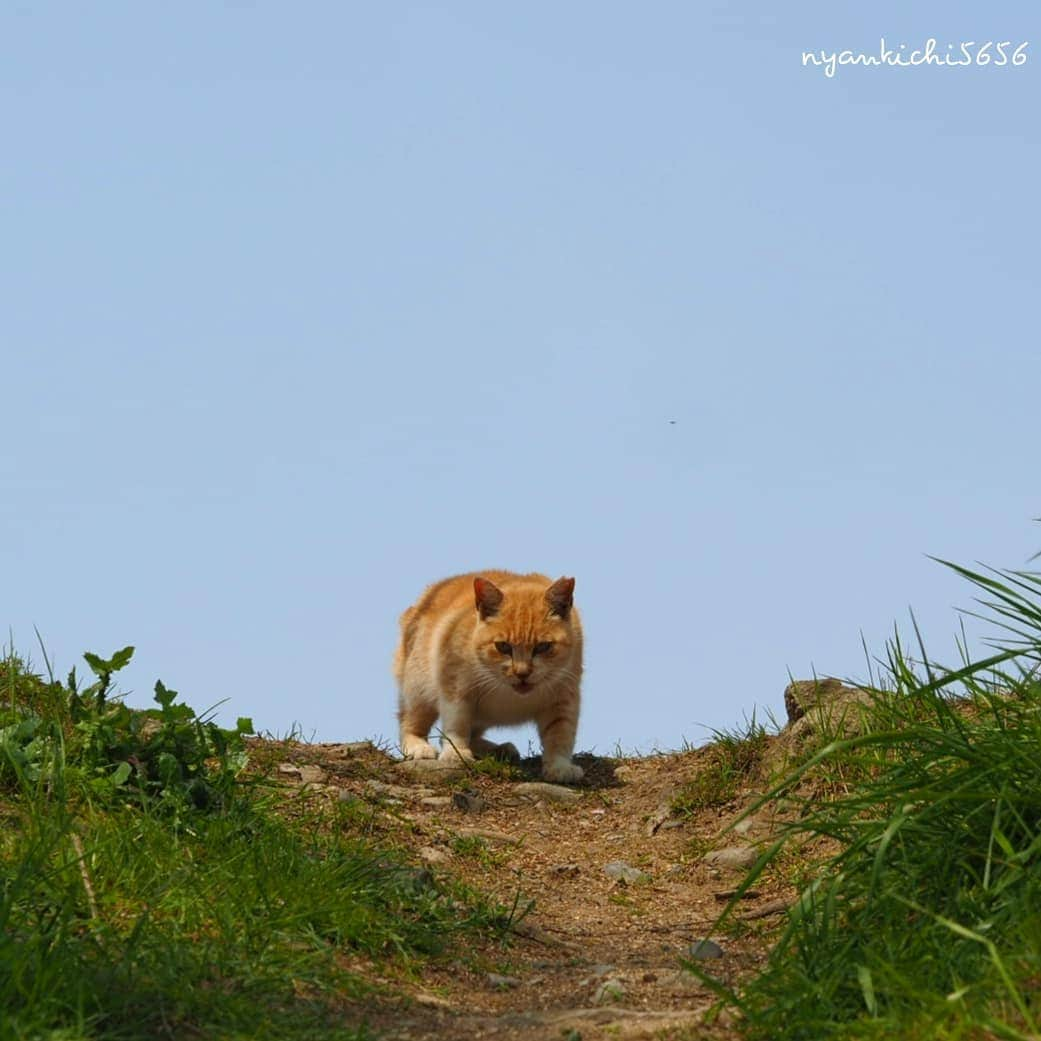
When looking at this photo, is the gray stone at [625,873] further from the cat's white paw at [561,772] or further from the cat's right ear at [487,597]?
the cat's right ear at [487,597]

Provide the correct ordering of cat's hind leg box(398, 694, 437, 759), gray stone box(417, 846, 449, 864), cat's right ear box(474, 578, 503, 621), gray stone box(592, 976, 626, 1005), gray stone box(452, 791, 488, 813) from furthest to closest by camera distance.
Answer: cat's hind leg box(398, 694, 437, 759) < cat's right ear box(474, 578, 503, 621) < gray stone box(452, 791, 488, 813) < gray stone box(417, 846, 449, 864) < gray stone box(592, 976, 626, 1005)

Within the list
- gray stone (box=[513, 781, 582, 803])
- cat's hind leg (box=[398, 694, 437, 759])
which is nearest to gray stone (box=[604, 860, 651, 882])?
gray stone (box=[513, 781, 582, 803])

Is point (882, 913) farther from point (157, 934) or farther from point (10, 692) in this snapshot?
point (10, 692)

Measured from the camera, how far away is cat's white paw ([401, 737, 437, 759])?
28.2ft

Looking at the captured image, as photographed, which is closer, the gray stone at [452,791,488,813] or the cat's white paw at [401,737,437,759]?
the gray stone at [452,791,488,813]

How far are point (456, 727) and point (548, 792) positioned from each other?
0.84m

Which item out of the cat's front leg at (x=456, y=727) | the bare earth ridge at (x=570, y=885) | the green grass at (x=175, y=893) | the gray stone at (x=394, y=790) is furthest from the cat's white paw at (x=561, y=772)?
the green grass at (x=175, y=893)

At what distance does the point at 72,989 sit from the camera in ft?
12.0

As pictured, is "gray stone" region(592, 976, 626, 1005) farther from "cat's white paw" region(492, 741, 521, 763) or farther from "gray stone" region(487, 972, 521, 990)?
"cat's white paw" region(492, 741, 521, 763)

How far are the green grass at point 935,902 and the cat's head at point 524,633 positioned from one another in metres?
3.67

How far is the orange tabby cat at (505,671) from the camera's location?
334 inches

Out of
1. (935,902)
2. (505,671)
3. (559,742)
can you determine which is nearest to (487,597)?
(505,671)

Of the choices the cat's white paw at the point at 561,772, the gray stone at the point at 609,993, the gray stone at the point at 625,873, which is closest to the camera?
the gray stone at the point at 609,993

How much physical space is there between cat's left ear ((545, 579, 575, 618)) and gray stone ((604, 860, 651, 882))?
6.74 ft
